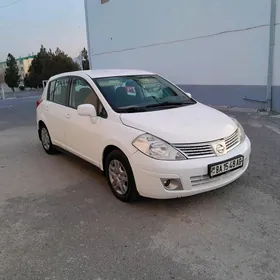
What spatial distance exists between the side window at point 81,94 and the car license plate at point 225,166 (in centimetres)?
178

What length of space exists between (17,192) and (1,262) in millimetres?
1674

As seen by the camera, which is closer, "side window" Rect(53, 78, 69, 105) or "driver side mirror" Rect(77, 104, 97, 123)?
"driver side mirror" Rect(77, 104, 97, 123)

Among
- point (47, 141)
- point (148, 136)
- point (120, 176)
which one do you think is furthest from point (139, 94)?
point (47, 141)

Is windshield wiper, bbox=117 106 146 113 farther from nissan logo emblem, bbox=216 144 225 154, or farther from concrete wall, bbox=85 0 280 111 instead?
concrete wall, bbox=85 0 280 111

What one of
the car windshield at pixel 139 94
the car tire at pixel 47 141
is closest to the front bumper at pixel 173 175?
the car windshield at pixel 139 94

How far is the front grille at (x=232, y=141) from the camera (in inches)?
137

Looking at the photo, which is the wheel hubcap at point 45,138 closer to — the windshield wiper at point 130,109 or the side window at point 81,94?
the side window at point 81,94

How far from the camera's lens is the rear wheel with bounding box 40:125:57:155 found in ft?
19.0

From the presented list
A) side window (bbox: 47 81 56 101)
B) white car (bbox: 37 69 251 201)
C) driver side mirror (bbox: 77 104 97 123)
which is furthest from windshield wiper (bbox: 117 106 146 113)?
side window (bbox: 47 81 56 101)

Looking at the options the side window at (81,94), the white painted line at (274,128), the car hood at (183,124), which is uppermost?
the side window at (81,94)

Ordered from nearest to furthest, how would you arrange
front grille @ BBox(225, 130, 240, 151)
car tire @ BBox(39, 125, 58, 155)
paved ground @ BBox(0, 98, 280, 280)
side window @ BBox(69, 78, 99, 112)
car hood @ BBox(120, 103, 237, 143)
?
1. paved ground @ BBox(0, 98, 280, 280)
2. car hood @ BBox(120, 103, 237, 143)
3. front grille @ BBox(225, 130, 240, 151)
4. side window @ BBox(69, 78, 99, 112)
5. car tire @ BBox(39, 125, 58, 155)

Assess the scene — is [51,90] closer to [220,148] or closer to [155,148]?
[155,148]

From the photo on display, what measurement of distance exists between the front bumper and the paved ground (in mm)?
290

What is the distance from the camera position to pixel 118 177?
3.72 m
